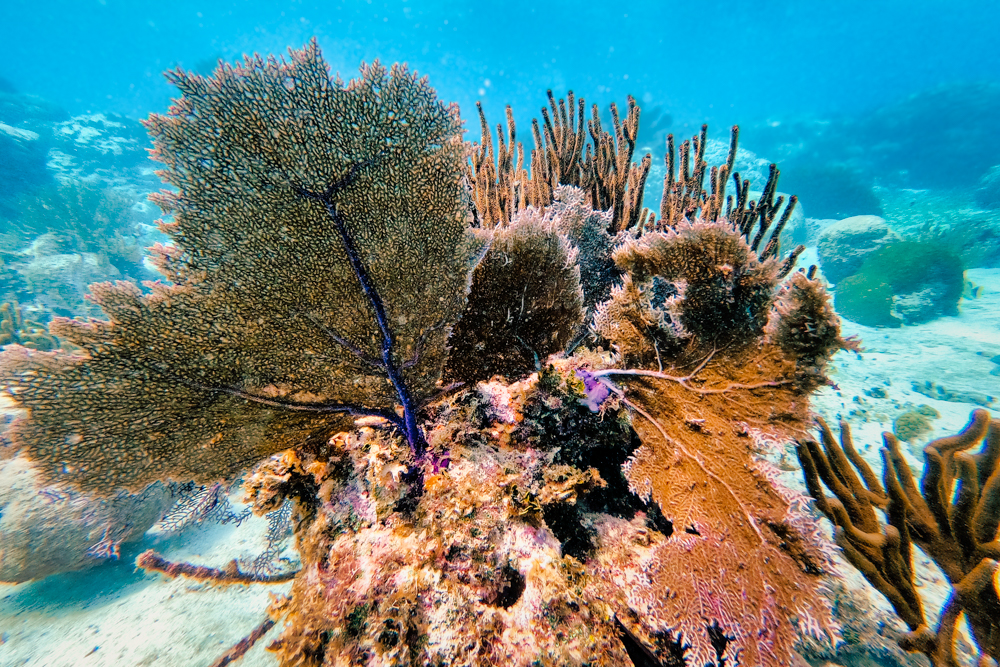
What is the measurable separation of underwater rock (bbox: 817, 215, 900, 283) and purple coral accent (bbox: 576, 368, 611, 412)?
2459 cm

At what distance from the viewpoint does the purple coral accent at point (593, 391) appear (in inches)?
93.4

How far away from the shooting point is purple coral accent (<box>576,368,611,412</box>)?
2.37m

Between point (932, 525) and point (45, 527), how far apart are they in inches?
449

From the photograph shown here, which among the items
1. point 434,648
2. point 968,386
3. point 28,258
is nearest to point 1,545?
point 434,648

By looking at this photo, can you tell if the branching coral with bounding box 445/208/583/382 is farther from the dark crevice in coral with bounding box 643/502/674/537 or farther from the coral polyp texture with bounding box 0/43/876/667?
the dark crevice in coral with bounding box 643/502/674/537

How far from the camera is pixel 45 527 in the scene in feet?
19.9

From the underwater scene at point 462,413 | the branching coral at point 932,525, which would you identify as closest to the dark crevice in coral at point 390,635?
the underwater scene at point 462,413

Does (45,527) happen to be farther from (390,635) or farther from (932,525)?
(932,525)

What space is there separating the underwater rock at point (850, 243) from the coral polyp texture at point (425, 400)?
2445 centimetres

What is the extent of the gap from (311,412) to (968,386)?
17.6 metres

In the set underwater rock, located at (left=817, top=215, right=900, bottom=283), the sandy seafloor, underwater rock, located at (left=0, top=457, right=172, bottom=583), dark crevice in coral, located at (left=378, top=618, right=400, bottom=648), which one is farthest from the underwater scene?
underwater rock, located at (left=817, top=215, right=900, bottom=283)

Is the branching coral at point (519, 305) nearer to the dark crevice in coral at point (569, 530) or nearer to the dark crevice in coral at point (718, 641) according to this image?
the dark crevice in coral at point (569, 530)

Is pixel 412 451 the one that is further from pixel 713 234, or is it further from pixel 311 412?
pixel 713 234

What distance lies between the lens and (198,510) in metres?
2.19
